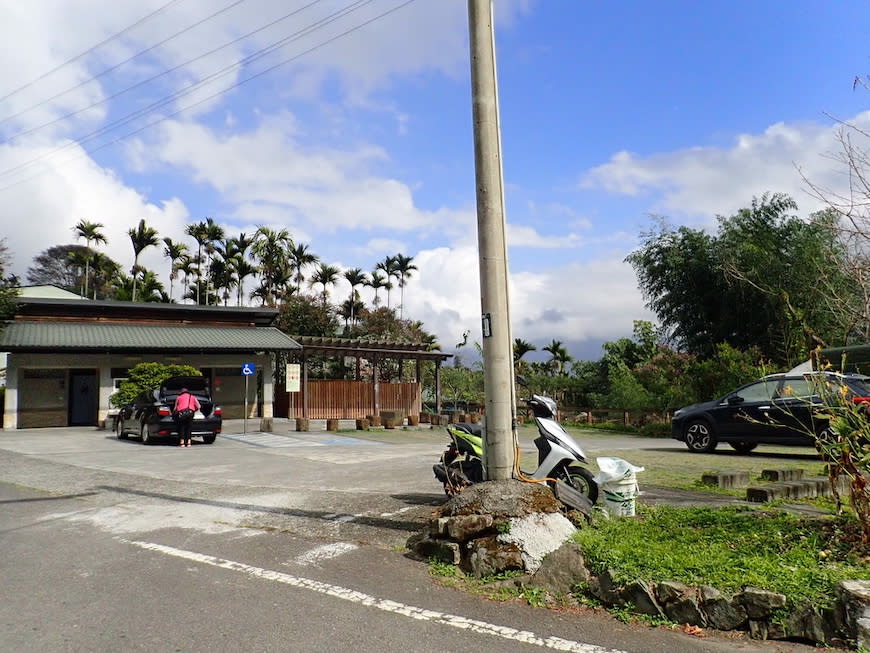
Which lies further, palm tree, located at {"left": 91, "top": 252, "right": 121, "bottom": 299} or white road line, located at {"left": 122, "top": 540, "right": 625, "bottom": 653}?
palm tree, located at {"left": 91, "top": 252, "right": 121, "bottom": 299}

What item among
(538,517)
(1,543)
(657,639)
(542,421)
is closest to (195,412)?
(1,543)

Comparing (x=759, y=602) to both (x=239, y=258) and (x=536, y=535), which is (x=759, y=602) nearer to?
(x=536, y=535)

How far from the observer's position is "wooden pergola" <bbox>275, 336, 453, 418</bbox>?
1172 inches

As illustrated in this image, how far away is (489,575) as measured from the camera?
17.6ft

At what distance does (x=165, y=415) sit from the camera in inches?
699

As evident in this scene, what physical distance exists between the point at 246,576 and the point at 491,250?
371 cm

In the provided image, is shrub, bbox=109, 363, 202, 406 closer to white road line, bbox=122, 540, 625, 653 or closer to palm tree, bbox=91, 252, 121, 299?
white road line, bbox=122, 540, 625, 653

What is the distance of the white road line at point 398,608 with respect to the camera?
4.07 meters

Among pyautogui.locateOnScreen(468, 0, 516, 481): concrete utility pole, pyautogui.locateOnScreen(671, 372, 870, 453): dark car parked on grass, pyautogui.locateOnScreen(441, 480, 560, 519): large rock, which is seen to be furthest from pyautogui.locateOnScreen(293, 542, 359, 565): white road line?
pyautogui.locateOnScreen(671, 372, 870, 453): dark car parked on grass

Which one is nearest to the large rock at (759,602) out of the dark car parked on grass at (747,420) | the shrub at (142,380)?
the dark car parked on grass at (747,420)

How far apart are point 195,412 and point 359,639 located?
15138 mm

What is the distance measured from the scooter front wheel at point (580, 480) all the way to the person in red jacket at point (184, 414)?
12623 mm

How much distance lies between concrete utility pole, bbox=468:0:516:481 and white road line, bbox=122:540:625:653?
2052 millimetres

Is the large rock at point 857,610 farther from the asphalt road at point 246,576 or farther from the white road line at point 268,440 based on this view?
the white road line at point 268,440
